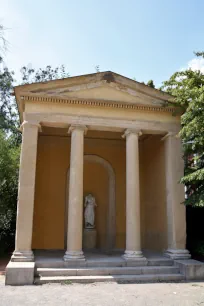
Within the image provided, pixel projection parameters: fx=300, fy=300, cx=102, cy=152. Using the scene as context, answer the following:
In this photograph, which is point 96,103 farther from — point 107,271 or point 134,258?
point 107,271

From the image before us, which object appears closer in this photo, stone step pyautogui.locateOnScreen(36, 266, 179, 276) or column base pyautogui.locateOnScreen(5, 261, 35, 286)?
column base pyautogui.locateOnScreen(5, 261, 35, 286)

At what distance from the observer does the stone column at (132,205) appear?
11.0 metres

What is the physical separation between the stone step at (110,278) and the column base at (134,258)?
74 centimetres

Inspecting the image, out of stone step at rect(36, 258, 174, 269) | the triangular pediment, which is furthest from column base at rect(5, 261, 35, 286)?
the triangular pediment

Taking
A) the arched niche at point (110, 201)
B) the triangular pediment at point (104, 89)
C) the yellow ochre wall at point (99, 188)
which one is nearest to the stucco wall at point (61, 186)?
the yellow ochre wall at point (99, 188)

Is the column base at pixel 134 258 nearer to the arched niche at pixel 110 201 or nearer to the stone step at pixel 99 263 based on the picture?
the stone step at pixel 99 263

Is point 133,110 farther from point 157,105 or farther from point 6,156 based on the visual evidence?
point 6,156

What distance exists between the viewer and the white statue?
47.1ft

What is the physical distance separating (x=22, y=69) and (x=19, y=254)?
20129 millimetres

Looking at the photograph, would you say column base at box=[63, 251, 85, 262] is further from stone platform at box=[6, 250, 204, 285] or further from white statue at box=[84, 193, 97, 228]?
white statue at box=[84, 193, 97, 228]

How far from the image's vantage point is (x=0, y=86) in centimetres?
2397

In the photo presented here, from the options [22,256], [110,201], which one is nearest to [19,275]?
[22,256]

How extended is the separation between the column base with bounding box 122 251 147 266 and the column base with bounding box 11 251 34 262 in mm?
3363

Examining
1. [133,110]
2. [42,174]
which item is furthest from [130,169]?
[42,174]
